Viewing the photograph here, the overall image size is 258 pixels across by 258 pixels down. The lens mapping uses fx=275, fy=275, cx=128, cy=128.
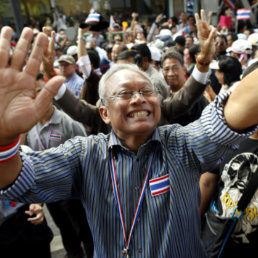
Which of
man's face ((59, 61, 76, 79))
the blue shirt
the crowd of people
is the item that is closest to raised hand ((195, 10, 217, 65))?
the crowd of people

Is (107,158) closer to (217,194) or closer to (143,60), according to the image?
(217,194)

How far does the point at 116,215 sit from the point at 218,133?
579mm

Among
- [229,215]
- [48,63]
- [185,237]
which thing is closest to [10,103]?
[185,237]

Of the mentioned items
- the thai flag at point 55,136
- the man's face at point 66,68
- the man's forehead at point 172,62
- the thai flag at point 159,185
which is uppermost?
the thai flag at point 159,185

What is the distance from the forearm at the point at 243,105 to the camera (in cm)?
93

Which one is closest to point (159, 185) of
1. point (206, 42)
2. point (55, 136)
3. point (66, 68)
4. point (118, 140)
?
point (118, 140)

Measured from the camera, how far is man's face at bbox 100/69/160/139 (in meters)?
1.27

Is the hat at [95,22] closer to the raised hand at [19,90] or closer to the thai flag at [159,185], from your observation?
the raised hand at [19,90]

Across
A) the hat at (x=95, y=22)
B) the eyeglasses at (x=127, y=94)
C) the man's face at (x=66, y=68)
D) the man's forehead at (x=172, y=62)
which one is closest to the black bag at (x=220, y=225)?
the eyeglasses at (x=127, y=94)

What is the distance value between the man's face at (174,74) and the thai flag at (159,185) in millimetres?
2061

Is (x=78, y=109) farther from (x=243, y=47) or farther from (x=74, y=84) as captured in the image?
(x=243, y=47)

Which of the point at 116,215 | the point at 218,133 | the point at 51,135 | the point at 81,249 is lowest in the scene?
the point at 81,249

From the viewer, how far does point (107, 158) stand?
1.30m

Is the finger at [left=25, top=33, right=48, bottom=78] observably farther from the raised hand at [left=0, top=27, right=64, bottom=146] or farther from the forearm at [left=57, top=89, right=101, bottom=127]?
the forearm at [left=57, top=89, right=101, bottom=127]
